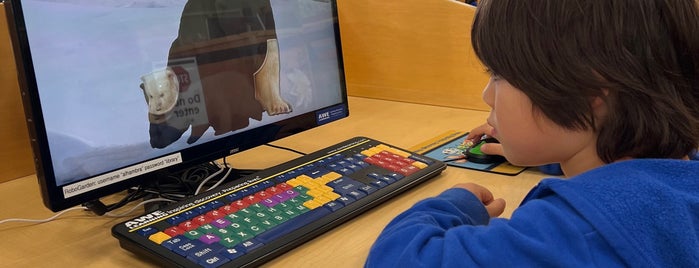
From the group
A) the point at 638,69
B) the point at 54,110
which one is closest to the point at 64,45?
the point at 54,110

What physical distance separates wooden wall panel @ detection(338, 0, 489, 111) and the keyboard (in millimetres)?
429

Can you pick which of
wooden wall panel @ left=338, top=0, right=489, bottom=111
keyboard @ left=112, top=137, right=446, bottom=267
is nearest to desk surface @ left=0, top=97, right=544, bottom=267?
Answer: keyboard @ left=112, top=137, right=446, bottom=267

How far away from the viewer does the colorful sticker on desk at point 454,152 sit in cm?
98

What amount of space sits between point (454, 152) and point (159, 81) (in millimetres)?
468

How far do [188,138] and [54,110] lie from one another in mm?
177

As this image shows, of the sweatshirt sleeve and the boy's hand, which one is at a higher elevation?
the sweatshirt sleeve

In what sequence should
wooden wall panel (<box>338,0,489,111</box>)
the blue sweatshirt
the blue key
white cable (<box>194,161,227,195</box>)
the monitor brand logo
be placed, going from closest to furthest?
the blue sweatshirt
the blue key
white cable (<box>194,161,227,195</box>)
the monitor brand logo
wooden wall panel (<box>338,0,489,111</box>)

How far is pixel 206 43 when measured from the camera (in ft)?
2.91

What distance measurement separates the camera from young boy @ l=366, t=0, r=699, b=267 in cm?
55

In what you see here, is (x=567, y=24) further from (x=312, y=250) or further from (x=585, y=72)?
(x=312, y=250)

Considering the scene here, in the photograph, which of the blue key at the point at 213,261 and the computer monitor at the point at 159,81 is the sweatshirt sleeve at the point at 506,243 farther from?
the computer monitor at the point at 159,81

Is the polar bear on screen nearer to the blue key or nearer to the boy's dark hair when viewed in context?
the blue key

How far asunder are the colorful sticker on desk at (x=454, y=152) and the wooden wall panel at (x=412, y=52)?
0.21 meters

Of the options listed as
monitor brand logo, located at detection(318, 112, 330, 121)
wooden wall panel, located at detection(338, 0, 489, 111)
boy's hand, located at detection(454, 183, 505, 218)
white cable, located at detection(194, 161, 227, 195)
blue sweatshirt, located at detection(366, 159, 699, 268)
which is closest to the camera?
blue sweatshirt, located at detection(366, 159, 699, 268)
